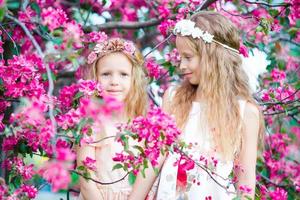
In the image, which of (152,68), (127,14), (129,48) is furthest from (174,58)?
(127,14)

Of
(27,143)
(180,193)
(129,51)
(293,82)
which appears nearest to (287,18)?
(293,82)

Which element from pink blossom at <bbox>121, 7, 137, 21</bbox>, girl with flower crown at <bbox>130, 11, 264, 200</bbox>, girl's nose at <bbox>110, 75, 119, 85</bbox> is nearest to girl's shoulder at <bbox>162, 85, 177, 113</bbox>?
girl with flower crown at <bbox>130, 11, 264, 200</bbox>

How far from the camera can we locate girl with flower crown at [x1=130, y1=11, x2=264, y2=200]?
3621 mm

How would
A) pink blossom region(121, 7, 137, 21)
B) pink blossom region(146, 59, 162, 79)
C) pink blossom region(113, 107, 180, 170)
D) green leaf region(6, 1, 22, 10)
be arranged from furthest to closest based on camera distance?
pink blossom region(121, 7, 137, 21), pink blossom region(146, 59, 162, 79), green leaf region(6, 1, 22, 10), pink blossom region(113, 107, 180, 170)

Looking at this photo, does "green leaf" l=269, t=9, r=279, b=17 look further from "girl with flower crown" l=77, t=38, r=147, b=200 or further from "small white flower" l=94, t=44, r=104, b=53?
"small white flower" l=94, t=44, r=104, b=53

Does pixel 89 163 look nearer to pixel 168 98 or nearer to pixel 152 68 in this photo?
pixel 168 98

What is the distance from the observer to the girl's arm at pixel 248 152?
3.61m

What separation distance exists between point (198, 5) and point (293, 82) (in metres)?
0.97

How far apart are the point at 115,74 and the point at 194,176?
2.23 feet

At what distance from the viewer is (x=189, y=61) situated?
3635 mm

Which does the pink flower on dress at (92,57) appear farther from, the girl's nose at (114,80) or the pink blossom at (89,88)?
the pink blossom at (89,88)

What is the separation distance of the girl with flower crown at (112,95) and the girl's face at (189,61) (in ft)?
1.19

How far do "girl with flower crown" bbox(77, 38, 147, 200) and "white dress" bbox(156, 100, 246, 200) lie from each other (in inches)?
9.3

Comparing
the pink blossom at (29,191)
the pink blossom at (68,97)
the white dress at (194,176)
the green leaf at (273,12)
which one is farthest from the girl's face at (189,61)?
the green leaf at (273,12)
